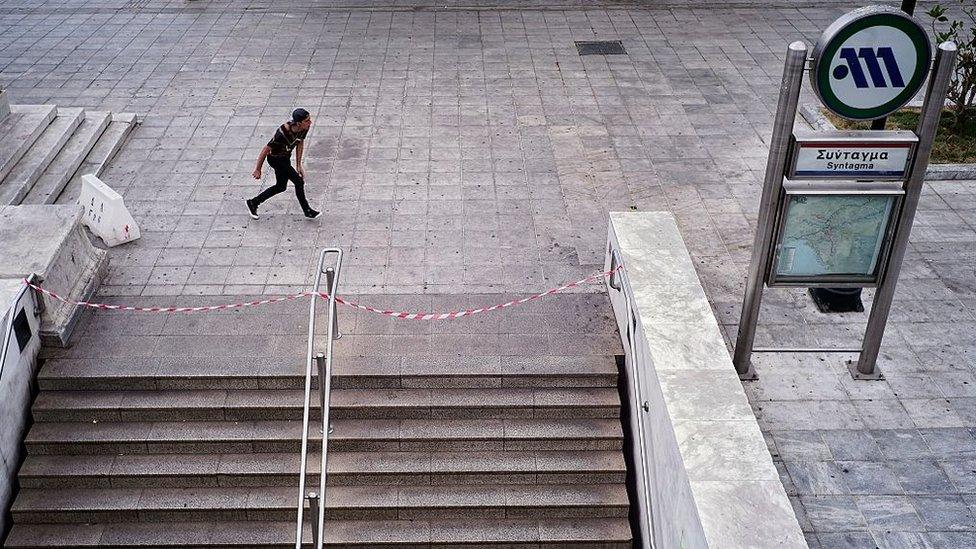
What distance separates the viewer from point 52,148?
11.5m

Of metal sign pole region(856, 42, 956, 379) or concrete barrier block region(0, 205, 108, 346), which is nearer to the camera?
metal sign pole region(856, 42, 956, 379)

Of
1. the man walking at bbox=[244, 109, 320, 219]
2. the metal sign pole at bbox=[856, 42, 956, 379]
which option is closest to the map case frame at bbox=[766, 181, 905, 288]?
the metal sign pole at bbox=[856, 42, 956, 379]

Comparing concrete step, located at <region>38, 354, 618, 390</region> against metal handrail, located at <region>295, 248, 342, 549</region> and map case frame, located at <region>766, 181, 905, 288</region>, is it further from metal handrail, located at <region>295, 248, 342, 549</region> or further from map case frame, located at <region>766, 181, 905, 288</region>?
map case frame, located at <region>766, 181, 905, 288</region>

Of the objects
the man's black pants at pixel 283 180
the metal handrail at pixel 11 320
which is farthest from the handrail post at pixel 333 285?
the metal handrail at pixel 11 320

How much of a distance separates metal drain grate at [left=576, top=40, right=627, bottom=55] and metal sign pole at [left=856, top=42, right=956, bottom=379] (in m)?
9.27

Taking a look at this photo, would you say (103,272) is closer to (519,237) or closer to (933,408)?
(519,237)

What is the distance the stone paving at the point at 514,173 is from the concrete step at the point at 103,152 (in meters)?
0.23

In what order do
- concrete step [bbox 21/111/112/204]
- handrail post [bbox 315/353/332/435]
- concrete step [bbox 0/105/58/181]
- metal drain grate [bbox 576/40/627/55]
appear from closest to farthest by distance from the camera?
handrail post [bbox 315/353/332/435]
concrete step [bbox 21/111/112/204]
concrete step [bbox 0/105/58/181]
metal drain grate [bbox 576/40/627/55]

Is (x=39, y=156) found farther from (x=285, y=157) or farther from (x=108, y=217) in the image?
(x=285, y=157)

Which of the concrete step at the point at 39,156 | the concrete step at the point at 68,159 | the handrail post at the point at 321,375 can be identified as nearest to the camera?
the handrail post at the point at 321,375

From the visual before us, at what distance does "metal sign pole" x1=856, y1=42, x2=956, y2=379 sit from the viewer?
693 cm

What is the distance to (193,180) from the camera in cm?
1145

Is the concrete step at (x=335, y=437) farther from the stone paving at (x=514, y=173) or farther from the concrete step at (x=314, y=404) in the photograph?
the stone paving at (x=514, y=173)

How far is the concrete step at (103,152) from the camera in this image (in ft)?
36.4
